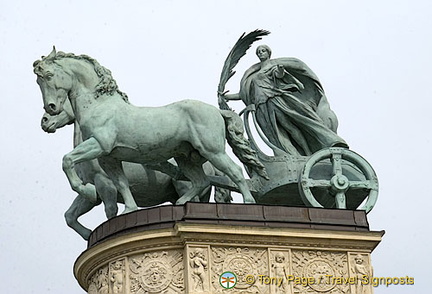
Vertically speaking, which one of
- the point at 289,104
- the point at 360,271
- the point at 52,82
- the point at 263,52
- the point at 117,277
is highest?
the point at 263,52

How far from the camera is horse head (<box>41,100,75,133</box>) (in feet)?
68.8

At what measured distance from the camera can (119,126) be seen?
20000 mm

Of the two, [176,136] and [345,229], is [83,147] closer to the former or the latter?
[176,136]

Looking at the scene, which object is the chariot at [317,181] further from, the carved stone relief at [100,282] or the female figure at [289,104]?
the carved stone relief at [100,282]

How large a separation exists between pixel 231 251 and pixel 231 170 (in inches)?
68.4

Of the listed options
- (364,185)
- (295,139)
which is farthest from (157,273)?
(295,139)

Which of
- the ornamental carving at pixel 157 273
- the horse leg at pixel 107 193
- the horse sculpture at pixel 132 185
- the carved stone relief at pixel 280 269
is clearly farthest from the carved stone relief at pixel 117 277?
the carved stone relief at pixel 280 269

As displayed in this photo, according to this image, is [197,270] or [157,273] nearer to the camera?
[197,270]

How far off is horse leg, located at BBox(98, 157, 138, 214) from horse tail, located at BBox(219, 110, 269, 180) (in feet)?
6.04

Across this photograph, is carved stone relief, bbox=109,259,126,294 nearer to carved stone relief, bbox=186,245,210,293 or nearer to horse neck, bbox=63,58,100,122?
carved stone relief, bbox=186,245,210,293

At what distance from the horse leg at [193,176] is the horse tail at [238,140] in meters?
0.64

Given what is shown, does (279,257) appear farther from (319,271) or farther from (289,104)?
(289,104)

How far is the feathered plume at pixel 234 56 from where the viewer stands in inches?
894

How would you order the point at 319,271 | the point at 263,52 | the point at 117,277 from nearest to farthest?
the point at 117,277 < the point at 319,271 < the point at 263,52
